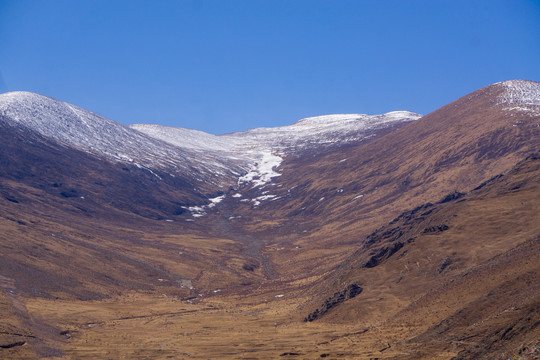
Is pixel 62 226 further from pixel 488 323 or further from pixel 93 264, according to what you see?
pixel 488 323

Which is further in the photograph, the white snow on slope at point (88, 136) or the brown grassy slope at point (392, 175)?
the white snow on slope at point (88, 136)

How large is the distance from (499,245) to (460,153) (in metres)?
82.4

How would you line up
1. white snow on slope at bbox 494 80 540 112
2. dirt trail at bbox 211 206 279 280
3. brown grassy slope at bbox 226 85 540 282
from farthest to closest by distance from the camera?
1. white snow on slope at bbox 494 80 540 112
2. brown grassy slope at bbox 226 85 540 282
3. dirt trail at bbox 211 206 279 280

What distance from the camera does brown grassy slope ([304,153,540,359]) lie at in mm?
31094

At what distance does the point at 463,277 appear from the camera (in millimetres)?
45594

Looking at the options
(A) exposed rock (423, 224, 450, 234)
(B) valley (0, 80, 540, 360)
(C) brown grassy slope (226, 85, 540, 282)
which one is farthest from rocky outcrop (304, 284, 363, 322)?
(C) brown grassy slope (226, 85, 540, 282)

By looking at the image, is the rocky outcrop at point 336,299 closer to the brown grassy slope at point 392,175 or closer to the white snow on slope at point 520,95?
the brown grassy slope at point 392,175

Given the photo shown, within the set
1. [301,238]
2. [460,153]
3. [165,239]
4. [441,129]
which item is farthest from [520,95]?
[165,239]

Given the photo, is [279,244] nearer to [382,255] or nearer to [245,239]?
[245,239]

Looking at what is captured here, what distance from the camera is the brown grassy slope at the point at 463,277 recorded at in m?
31.1

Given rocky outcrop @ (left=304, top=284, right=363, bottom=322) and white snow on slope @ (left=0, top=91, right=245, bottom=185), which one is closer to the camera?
rocky outcrop @ (left=304, top=284, right=363, bottom=322)

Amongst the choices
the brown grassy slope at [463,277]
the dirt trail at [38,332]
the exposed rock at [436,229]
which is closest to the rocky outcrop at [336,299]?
the brown grassy slope at [463,277]

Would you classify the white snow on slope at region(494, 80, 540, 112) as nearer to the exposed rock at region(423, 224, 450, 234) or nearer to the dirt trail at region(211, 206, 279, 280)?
the dirt trail at region(211, 206, 279, 280)

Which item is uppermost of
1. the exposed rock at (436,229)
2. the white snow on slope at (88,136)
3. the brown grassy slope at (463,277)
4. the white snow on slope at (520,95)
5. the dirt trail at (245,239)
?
the white snow on slope at (88,136)
